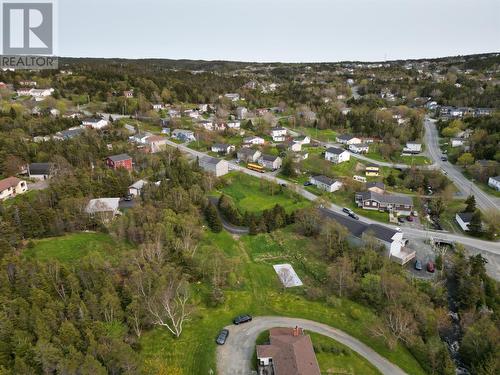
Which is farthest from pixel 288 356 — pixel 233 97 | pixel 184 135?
pixel 233 97

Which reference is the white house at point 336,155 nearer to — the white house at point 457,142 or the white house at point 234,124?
the white house at point 457,142

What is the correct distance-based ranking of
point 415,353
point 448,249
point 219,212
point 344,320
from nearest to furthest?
point 415,353 < point 344,320 < point 448,249 < point 219,212

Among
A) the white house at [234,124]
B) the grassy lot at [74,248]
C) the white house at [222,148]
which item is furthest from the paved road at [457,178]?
the grassy lot at [74,248]

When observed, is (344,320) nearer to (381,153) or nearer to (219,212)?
(219,212)

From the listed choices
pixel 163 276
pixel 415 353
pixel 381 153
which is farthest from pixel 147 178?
pixel 381 153

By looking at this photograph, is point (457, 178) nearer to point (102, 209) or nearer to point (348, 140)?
point (348, 140)
